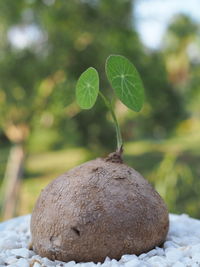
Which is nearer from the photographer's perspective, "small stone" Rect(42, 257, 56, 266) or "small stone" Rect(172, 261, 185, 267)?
"small stone" Rect(172, 261, 185, 267)

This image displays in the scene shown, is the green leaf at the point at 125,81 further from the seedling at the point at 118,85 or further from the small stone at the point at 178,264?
the small stone at the point at 178,264

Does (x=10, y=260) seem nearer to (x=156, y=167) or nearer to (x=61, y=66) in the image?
(x=61, y=66)

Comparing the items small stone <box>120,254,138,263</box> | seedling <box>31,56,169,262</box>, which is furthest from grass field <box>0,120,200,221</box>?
small stone <box>120,254,138,263</box>

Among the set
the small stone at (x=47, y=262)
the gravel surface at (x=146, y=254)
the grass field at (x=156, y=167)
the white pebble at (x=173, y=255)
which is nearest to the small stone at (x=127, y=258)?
the gravel surface at (x=146, y=254)

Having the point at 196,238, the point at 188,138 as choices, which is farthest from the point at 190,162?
the point at 196,238

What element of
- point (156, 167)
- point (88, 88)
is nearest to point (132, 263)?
point (88, 88)

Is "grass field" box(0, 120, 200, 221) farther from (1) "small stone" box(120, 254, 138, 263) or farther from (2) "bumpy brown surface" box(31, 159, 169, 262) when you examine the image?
(1) "small stone" box(120, 254, 138, 263)
